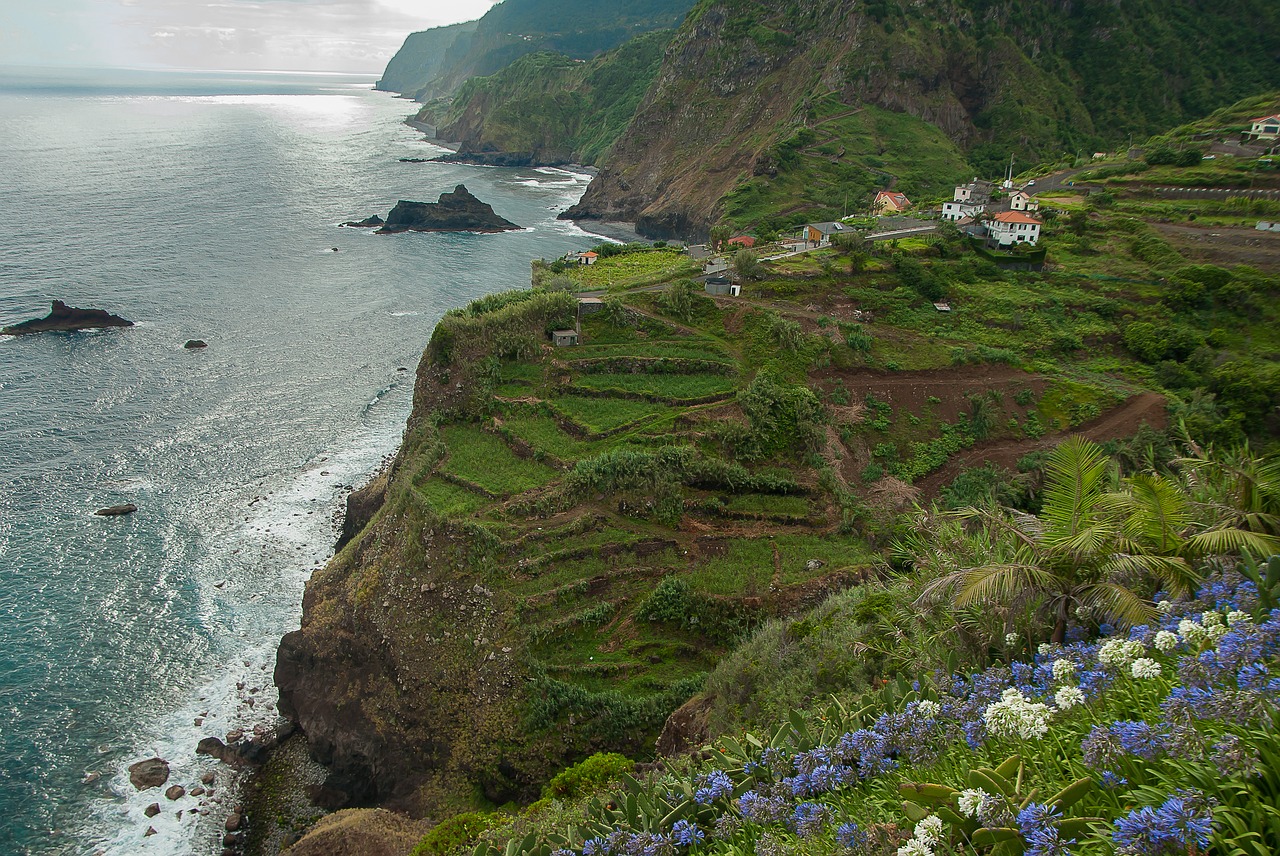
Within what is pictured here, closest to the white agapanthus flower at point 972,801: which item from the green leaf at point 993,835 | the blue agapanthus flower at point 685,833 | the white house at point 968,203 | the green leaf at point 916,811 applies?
the green leaf at point 993,835

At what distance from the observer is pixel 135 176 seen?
408 feet

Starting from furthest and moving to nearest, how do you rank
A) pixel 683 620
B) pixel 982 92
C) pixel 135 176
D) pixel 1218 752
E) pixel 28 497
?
pixel 135 176, pixel 982 92, pixel 28 497, pixel 683 620, pixel 1218 752

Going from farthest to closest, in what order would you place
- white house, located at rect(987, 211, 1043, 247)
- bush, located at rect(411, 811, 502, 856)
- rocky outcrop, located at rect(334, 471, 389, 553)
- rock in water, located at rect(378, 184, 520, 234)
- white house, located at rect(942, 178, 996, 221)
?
rock in water, located at rect(378, 184, 520, 234) → white house, located at rect(942, 178, 996, 221) → white house, located at rect(987, 211, 1043, 247) → rocky outcrop, located at rect(334, 471, 389, 553) → bush, located at rect(411, 811, 502, 856)

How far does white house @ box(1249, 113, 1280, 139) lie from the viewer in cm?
7062

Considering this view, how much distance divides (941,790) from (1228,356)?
4870 centimetres

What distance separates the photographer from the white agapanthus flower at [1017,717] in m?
6.99

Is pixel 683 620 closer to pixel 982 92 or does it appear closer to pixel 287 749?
pixel 287 749

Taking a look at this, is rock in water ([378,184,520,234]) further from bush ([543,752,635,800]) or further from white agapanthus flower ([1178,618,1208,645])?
white agapanthus flower ([1178,618,1208,645])

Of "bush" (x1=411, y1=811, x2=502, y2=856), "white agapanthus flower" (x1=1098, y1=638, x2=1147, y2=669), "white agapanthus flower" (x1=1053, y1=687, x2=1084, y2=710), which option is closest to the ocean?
"bush" (x1=411, y1=811, x2=502, y2=856)

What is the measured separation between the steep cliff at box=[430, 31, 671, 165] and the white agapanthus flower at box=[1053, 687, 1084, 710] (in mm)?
167897

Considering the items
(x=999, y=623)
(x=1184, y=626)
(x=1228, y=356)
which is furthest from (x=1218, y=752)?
(x=1228, y=356)

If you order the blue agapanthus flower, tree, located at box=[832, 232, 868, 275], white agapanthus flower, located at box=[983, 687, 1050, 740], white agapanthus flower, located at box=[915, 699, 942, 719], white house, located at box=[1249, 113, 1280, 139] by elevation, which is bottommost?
the blue agapanthus flower

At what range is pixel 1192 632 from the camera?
701 cm

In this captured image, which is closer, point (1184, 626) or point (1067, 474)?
point (1184, 626)
